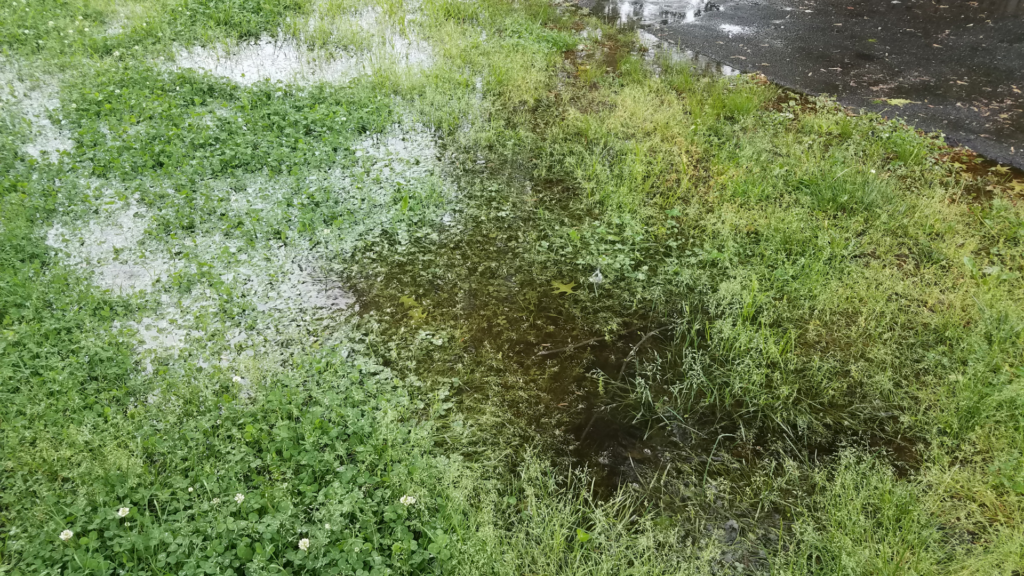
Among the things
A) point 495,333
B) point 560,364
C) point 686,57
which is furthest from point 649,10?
point 560,364

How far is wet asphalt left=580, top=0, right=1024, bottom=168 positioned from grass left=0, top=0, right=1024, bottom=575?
73cm

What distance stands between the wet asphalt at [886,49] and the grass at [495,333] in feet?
2.41

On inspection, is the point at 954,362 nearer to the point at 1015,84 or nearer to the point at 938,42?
the point at 1015,84

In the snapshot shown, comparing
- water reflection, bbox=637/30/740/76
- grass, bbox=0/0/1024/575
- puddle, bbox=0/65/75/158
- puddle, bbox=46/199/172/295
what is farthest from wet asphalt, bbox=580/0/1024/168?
puddle, bbox=0/65/75/158

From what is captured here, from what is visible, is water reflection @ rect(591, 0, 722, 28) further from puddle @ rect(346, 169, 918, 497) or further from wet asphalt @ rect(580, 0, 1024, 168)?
puddle @ rect(346, 169, 918, 497)

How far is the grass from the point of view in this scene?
3.04 metres

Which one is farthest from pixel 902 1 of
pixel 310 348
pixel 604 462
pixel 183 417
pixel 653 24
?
pixel 183 417

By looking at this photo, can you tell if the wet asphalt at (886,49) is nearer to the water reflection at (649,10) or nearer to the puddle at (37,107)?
the water reflection at (649,10)

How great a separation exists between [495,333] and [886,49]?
8.07 metres

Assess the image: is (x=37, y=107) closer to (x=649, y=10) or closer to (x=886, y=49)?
(x=649, y=10)

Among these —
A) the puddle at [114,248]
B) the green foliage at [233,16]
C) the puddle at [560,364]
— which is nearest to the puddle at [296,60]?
the green foliage at [233,16]

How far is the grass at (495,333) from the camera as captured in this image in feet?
9.99

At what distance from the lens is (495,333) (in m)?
4.44

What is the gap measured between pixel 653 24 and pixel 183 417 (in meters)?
9.46
